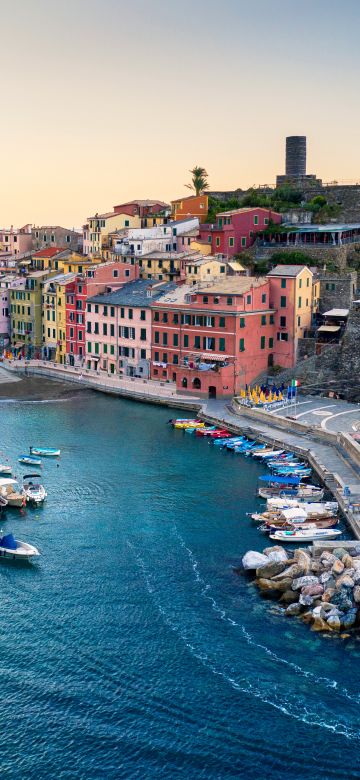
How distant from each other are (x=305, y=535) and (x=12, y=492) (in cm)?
1472

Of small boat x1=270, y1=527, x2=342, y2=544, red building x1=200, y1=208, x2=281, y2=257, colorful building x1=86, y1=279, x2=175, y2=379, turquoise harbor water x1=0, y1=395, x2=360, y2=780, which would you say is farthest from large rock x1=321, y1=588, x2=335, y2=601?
red building x1=200, y1=208, x2=281, y2=257

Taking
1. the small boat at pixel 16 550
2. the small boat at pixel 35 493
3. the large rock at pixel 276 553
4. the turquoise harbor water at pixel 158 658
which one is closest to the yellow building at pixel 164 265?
the small boat at pixel 35 493

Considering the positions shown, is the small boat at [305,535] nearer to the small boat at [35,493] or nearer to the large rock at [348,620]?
the large rock at [348,620]

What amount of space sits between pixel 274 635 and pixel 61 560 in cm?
1042

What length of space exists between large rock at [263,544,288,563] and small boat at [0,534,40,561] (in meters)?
9.35

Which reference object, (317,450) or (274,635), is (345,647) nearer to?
(274,635)

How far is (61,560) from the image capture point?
38.8m

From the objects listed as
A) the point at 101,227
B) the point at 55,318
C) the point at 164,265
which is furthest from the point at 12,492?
the point at 101,227

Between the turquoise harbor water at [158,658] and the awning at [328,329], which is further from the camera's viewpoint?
the awning at [328,329]

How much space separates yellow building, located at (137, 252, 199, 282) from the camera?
8494 cm

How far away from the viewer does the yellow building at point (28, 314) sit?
305ft

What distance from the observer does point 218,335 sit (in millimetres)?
70625

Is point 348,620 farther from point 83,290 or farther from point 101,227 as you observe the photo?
A: point 101,227

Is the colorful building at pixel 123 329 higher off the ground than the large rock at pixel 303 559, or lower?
higher
